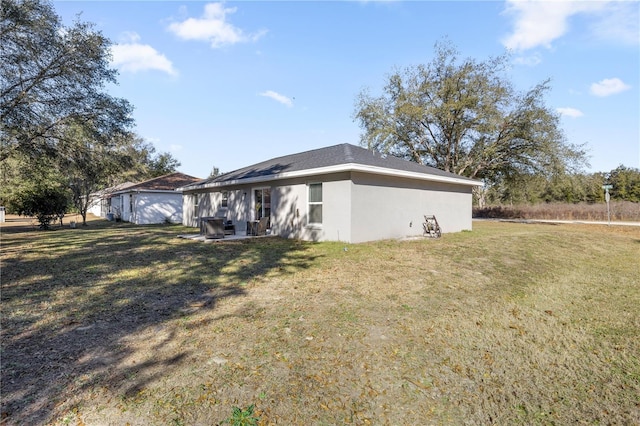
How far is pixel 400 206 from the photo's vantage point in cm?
1278

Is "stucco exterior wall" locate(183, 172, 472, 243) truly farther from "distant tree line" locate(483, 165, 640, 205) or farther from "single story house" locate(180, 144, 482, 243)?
"distant tree line" locate(483, 165, 640, 205)

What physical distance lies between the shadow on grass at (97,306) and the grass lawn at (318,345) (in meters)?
0.02

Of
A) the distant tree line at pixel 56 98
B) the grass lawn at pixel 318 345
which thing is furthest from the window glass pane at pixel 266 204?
the grass lawn at pixel 318 345

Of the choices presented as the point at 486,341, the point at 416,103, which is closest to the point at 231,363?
the point at 486,341

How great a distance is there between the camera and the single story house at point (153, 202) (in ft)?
75.3

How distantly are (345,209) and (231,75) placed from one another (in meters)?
7.81

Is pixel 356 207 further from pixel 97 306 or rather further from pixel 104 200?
pixel 104 200

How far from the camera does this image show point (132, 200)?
2408cm

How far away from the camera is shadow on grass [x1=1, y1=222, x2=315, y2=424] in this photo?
2.71 metres

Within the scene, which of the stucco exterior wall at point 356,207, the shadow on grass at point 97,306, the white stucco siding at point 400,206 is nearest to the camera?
the shadow on grass at point 97,306

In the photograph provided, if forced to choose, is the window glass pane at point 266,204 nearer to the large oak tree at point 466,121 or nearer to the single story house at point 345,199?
the single story house at point 345,199

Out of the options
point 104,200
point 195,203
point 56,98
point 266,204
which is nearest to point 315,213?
point 266,204

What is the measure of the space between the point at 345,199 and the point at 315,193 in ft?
4.98

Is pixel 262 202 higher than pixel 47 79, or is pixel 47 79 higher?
pixel 47 79
